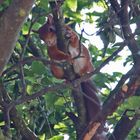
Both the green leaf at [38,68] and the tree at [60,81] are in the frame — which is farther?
the green leaf at [38,68]

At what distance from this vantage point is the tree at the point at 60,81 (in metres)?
2.56

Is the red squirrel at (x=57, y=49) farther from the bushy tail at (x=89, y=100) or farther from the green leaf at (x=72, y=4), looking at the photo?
the green leaf at (x=72, y=4)

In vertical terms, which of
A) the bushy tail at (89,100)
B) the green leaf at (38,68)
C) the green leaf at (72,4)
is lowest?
the bushy tail at (89,100)

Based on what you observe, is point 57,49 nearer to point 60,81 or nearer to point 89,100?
point 60,81

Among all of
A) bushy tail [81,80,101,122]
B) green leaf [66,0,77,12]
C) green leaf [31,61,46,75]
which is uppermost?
green leaf [66,0,77,12]

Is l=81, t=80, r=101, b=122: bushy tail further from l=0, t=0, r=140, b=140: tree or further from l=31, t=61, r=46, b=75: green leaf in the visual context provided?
l=31, t=61, r=46, b=75: green leaf

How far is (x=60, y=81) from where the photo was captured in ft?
11.3

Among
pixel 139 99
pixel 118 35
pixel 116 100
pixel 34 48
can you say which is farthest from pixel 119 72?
pixel 139 99

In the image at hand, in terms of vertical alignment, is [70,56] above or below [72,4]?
below

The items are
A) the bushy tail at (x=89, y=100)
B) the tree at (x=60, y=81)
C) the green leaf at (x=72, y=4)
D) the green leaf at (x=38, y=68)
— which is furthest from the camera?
the bushy tail at (x=89, y=100)

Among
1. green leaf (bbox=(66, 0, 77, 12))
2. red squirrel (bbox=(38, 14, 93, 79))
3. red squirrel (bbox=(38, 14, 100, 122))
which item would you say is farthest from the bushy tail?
green leaf (bbox=(66, 0, 77, 12))

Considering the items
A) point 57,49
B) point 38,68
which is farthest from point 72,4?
point 38,68

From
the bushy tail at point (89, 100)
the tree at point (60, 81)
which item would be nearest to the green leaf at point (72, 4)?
the tree at point (60, 81)

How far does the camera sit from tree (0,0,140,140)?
2.56 meters
